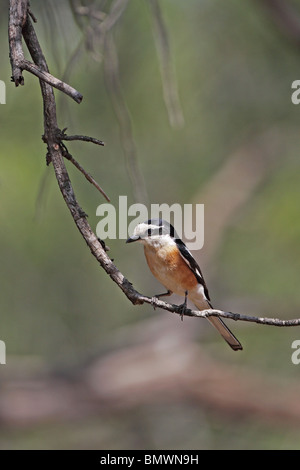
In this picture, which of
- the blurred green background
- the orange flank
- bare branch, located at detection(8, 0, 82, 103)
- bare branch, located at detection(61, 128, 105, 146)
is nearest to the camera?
bare branch, located at detection(8, 0, 82, 103)

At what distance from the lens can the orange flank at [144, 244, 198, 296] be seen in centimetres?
277

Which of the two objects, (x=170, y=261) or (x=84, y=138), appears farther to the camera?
(x=170, y=261)

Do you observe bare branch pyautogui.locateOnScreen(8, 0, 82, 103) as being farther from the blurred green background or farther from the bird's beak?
the blurred green background

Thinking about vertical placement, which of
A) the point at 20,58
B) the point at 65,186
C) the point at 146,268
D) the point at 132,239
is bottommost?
the point at 65,186

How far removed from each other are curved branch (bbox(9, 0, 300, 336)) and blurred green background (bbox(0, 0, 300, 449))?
3910 millimetres

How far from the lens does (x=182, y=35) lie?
7570 mm

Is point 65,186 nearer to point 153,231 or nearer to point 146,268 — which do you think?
point 153,231

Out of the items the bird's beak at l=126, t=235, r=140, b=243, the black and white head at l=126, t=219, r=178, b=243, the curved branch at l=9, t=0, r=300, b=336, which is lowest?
the curved branch at l=9, t=0, r=300, b=336

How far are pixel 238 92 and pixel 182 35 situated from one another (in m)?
0.98

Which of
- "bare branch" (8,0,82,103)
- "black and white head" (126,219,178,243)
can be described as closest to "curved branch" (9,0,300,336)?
"bare branch" (8,0,82,103)

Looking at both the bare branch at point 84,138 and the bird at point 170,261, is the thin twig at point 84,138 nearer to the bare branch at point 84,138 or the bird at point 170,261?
the bare branch at point 84,138

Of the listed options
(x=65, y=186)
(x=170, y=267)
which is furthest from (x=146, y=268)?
(x=65, y=186)

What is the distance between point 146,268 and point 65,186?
18.4 ft

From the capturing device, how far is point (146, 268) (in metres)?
7.06
